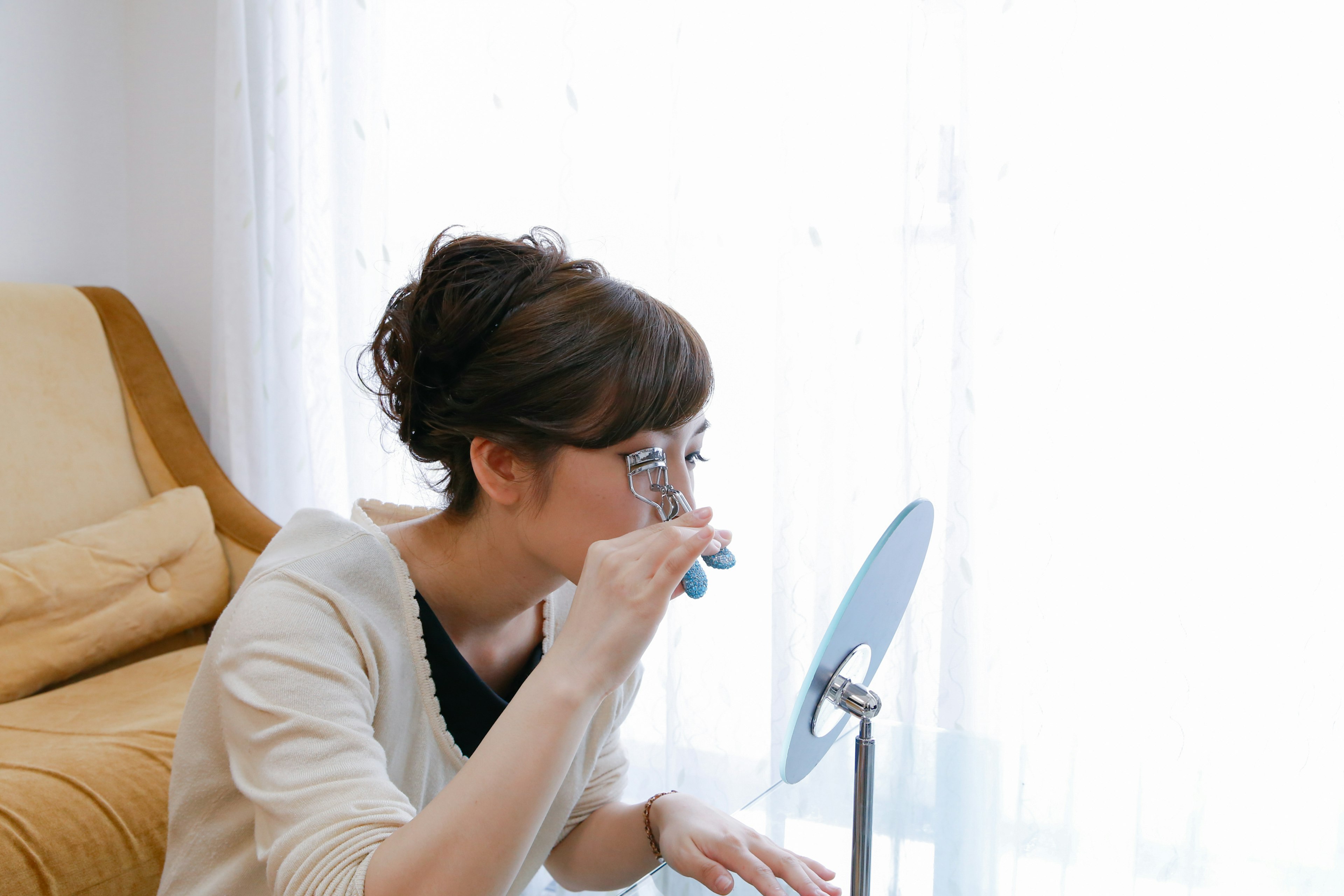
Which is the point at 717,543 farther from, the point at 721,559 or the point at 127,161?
the point at 127,161

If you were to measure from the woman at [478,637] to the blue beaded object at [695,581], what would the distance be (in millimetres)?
24

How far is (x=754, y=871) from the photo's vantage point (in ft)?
2.71

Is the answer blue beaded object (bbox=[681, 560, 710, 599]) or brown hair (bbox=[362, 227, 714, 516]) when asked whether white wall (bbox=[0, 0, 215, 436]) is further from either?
blue beaded object (bbox=[681, 560, 710, 599])

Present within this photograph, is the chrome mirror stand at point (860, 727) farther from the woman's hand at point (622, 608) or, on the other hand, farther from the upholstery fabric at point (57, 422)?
the upholstery fabric at point (57, 422)

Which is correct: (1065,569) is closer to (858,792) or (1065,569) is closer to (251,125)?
(858,792)

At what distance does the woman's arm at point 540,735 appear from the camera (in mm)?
696

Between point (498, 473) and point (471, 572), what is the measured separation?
131mm

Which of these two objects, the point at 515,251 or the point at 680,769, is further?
the point at 680,769

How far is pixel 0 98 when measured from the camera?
77.8 inches

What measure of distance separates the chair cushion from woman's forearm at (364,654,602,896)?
744mm

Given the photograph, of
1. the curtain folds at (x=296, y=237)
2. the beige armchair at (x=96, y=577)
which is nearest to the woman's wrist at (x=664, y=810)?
the beige armchair at (x=96, y=577)

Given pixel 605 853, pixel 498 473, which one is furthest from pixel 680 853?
pixel 498 473

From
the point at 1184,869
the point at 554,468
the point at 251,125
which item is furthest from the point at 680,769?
the point at 251,125

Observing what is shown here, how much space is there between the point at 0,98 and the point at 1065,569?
2.28m
